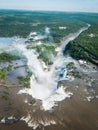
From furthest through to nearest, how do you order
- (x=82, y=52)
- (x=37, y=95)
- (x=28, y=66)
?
(x=82, y=52)
(x=28, y=66)
(x=37, y=95)

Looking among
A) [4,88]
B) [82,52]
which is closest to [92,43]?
[82,52]

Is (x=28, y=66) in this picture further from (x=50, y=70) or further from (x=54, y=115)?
(x=54, y=115)

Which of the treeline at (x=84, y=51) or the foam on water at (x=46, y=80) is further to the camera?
the treeline at (x=84, y=51)

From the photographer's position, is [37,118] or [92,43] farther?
[92,43]

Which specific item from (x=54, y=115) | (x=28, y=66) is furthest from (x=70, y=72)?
(x=54, y=115)

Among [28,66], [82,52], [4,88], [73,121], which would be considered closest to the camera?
[73,121]

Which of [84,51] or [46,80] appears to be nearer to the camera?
[46,80]

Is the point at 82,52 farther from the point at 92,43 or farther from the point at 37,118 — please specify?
the point at 37,118

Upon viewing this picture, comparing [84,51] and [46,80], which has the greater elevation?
[46,80]

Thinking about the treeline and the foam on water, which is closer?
the foam on water
